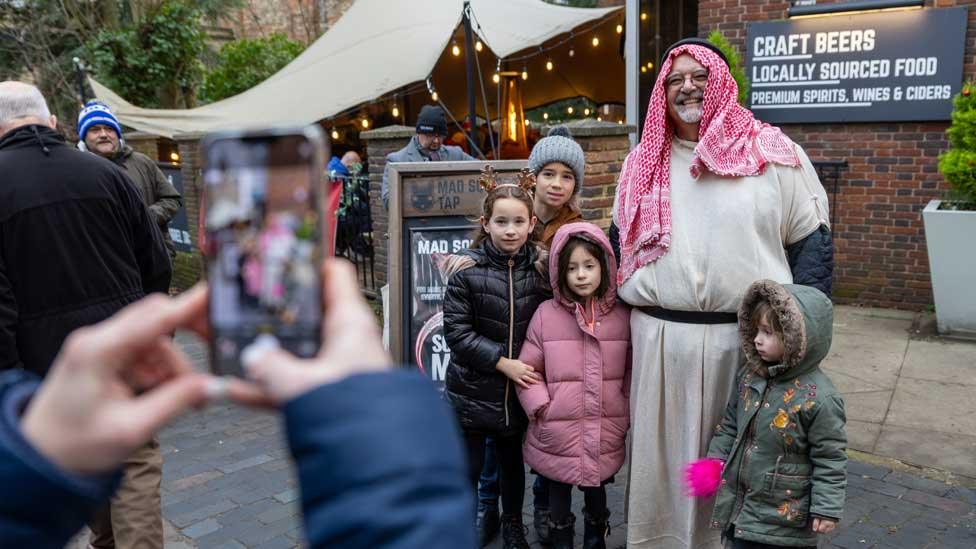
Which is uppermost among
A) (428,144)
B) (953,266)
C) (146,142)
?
(146,142)

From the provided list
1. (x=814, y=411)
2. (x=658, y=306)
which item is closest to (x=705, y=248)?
(x=658, y=306)

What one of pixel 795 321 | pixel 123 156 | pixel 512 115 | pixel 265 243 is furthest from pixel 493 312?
pixel 512 115

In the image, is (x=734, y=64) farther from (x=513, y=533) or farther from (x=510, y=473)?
(x=513, y=533)

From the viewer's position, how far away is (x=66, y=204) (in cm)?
286

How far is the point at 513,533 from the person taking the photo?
3.51 m

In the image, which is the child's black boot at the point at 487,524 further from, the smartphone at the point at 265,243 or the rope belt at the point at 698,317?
the smartphone at the point at 265,243

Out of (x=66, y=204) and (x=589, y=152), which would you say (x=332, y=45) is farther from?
(x=66, y=204)

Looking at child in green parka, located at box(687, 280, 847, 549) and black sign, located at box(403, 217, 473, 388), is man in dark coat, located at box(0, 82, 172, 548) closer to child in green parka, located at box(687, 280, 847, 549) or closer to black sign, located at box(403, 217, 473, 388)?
black sign, located at box(403, 217, 473, 388)

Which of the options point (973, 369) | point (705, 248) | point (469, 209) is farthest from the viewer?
point (973, 369)

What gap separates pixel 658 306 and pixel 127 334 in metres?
2.42

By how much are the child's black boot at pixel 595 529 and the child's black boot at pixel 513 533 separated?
300mm

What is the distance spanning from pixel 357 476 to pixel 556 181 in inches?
118

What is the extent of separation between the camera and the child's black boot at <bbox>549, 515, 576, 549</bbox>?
10.8 ft

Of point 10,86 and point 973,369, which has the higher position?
point 10,86
